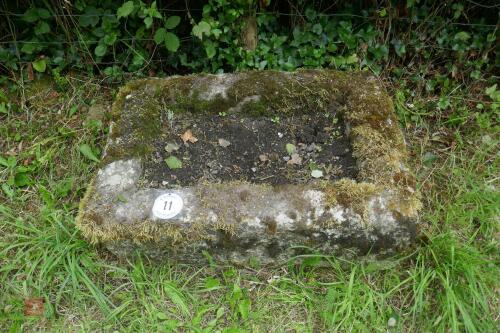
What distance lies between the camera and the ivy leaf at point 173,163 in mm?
2488

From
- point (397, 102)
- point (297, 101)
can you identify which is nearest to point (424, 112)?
point (397, 102)

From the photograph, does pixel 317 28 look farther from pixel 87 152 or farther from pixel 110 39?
pixel 87 152

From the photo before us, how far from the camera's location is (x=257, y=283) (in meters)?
2.40

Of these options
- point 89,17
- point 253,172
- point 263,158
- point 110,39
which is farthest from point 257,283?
point 89,17

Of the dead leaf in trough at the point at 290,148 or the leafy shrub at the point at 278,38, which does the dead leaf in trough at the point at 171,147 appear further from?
the leafy shrub at the point at 278,38

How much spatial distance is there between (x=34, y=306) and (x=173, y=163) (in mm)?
1125

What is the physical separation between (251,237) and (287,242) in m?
0.20

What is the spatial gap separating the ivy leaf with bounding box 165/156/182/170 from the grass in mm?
576

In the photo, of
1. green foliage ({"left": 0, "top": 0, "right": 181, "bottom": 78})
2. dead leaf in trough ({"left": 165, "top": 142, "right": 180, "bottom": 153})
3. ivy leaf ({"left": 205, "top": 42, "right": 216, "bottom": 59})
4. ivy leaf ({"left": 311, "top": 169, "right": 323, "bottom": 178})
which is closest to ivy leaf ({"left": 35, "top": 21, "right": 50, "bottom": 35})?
green foliage ({"left": 0, "top": 0, "right": 181, "bottom": 78})

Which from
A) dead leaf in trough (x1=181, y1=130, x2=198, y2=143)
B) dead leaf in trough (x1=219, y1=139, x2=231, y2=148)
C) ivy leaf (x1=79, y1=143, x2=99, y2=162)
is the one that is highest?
dead leaf in trough (x1=181, y1=130, x2=198, y2=143)

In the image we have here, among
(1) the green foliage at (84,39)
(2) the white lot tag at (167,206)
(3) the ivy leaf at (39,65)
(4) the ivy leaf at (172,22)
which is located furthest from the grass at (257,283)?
(4) the ivy leaf at (172,22)

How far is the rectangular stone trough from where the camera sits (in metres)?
2.09

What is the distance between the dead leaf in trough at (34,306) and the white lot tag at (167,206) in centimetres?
93

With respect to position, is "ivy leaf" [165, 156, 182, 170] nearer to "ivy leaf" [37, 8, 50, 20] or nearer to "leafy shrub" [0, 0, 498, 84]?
"leafy shrub" [0, 0, 498, 84]
